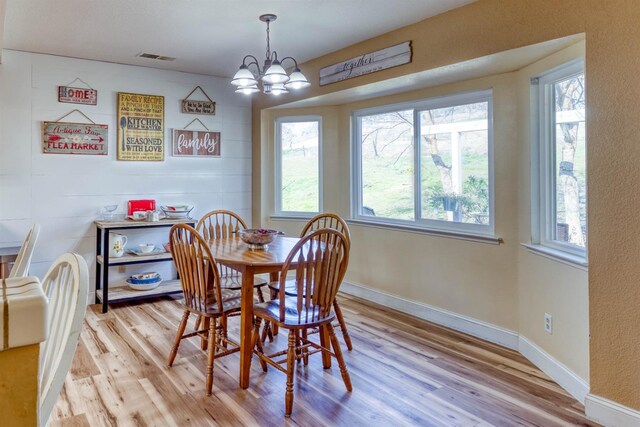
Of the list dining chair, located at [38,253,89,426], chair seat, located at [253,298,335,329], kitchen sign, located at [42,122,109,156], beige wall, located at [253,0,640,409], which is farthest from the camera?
kitchen sign, located at [42,122,109,156]

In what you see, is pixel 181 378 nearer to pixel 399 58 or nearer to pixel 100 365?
pixel 100 365

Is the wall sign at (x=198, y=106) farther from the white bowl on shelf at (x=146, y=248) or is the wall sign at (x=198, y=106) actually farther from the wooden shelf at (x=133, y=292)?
the wooden shelf at (x=133, y=292)

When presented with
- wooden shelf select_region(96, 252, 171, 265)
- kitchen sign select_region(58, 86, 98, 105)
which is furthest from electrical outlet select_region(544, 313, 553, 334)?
kitchen sign select_region(58, 86, 98, 105)

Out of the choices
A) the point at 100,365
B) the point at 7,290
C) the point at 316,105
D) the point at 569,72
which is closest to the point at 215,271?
the point at 100,365

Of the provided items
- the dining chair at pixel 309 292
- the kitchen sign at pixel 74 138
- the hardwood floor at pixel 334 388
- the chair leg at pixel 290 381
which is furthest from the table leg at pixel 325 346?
the kitchen sign at pixel 74 138

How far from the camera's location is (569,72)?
2.65 meters

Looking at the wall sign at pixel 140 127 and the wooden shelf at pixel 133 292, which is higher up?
the wall sign at pixel 140 127

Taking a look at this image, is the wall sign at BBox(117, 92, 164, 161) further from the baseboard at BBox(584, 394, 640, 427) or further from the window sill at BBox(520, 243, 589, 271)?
the baseboard at BBox(584, 394, 640, 427)

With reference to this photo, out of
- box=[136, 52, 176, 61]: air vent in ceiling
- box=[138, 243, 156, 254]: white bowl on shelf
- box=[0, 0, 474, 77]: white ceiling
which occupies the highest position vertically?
box=[136, 52, 176, 61]: air vent in ceiling

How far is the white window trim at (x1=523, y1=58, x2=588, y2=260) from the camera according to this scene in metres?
2.88

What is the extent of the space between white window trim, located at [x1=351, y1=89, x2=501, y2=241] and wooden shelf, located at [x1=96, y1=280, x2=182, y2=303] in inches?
78.7

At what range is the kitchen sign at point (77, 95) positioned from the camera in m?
4.14

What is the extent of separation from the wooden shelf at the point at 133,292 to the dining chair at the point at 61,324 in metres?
3.21

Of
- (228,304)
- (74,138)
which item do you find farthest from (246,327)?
(74,138)
